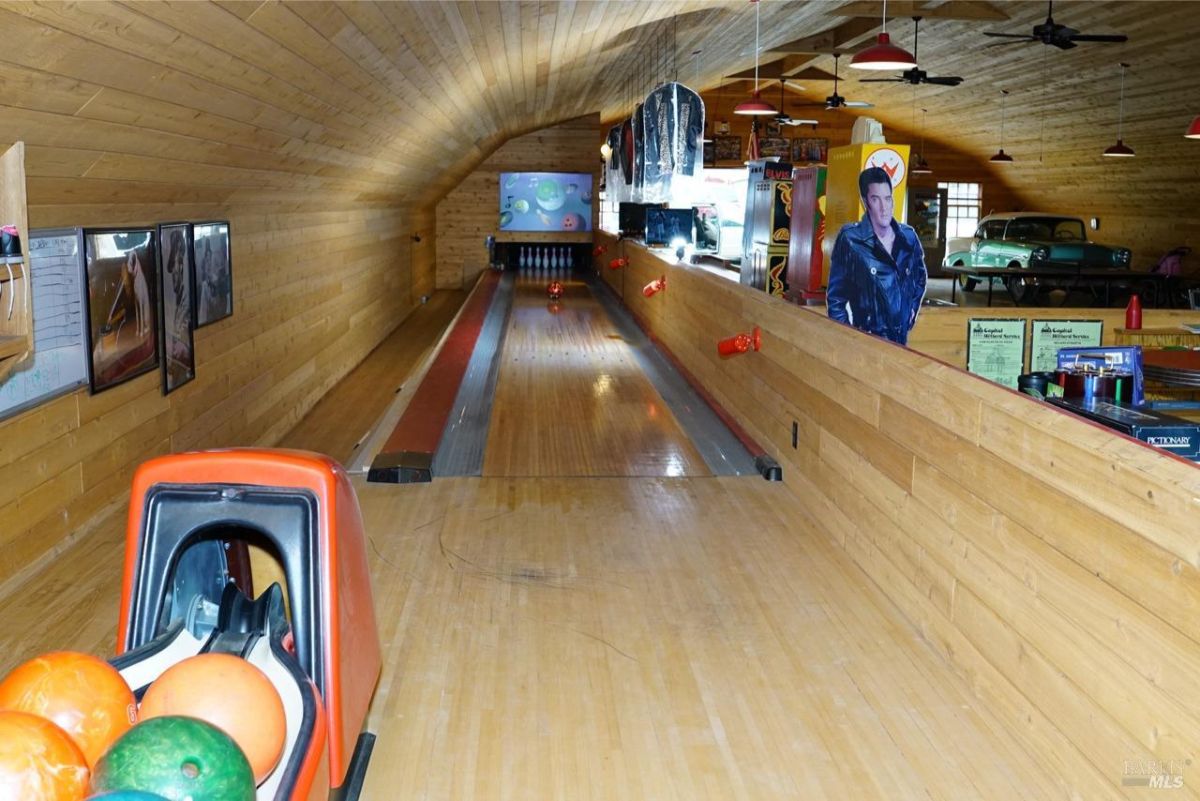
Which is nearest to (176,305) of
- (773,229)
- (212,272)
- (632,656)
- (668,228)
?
(212,272)

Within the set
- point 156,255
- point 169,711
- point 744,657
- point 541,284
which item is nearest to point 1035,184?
point 541,284

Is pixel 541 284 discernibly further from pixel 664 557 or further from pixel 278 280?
pixel 664 557

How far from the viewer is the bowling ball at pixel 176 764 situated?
1687 mm

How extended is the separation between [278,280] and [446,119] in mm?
2387

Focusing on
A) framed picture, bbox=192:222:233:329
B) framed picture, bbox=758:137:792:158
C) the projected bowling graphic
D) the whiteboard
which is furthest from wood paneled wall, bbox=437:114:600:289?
the projected bowling graphic

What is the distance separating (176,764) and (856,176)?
154 inches

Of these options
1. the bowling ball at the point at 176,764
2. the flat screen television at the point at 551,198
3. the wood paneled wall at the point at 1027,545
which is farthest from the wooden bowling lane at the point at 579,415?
the flat screen television at the point at 551,198

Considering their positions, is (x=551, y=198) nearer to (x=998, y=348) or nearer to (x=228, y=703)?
(x=998, y=348)

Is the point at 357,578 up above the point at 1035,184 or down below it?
below

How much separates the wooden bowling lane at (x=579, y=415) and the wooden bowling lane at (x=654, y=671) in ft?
2.62

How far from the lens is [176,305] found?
5969mm

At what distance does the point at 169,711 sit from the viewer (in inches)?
77.3

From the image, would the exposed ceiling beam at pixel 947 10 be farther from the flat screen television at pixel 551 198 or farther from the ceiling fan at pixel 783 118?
the flat screen television at pixel 551 198

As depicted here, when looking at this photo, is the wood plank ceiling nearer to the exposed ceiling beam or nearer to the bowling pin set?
the exposed ceiling beam
